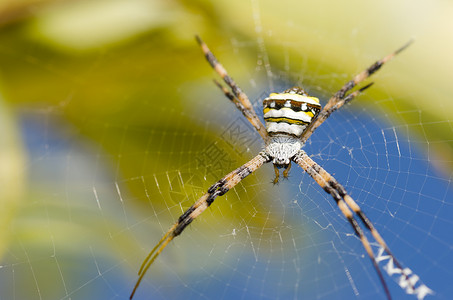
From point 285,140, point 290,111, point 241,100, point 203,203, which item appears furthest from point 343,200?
point 241,100

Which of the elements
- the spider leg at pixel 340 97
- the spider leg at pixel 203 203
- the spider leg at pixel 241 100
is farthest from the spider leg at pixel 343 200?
the spider leg at pixel 241 100

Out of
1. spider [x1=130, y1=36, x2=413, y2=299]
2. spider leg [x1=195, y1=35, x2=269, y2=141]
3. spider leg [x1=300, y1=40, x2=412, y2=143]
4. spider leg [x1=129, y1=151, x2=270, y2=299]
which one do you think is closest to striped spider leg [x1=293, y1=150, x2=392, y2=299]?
spider [x1=130, y1=36, x2=413, y2=299]

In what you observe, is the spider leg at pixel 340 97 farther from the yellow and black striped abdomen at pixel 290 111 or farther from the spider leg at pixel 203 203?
the spider leg at pixel 203 203

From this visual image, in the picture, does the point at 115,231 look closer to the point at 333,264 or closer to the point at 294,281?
the point at 294,281

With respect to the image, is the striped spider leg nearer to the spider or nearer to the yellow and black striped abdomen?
the spider

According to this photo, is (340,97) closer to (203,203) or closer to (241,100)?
(241,100)

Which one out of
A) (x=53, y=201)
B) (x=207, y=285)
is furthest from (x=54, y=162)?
(x=207, y=285)
